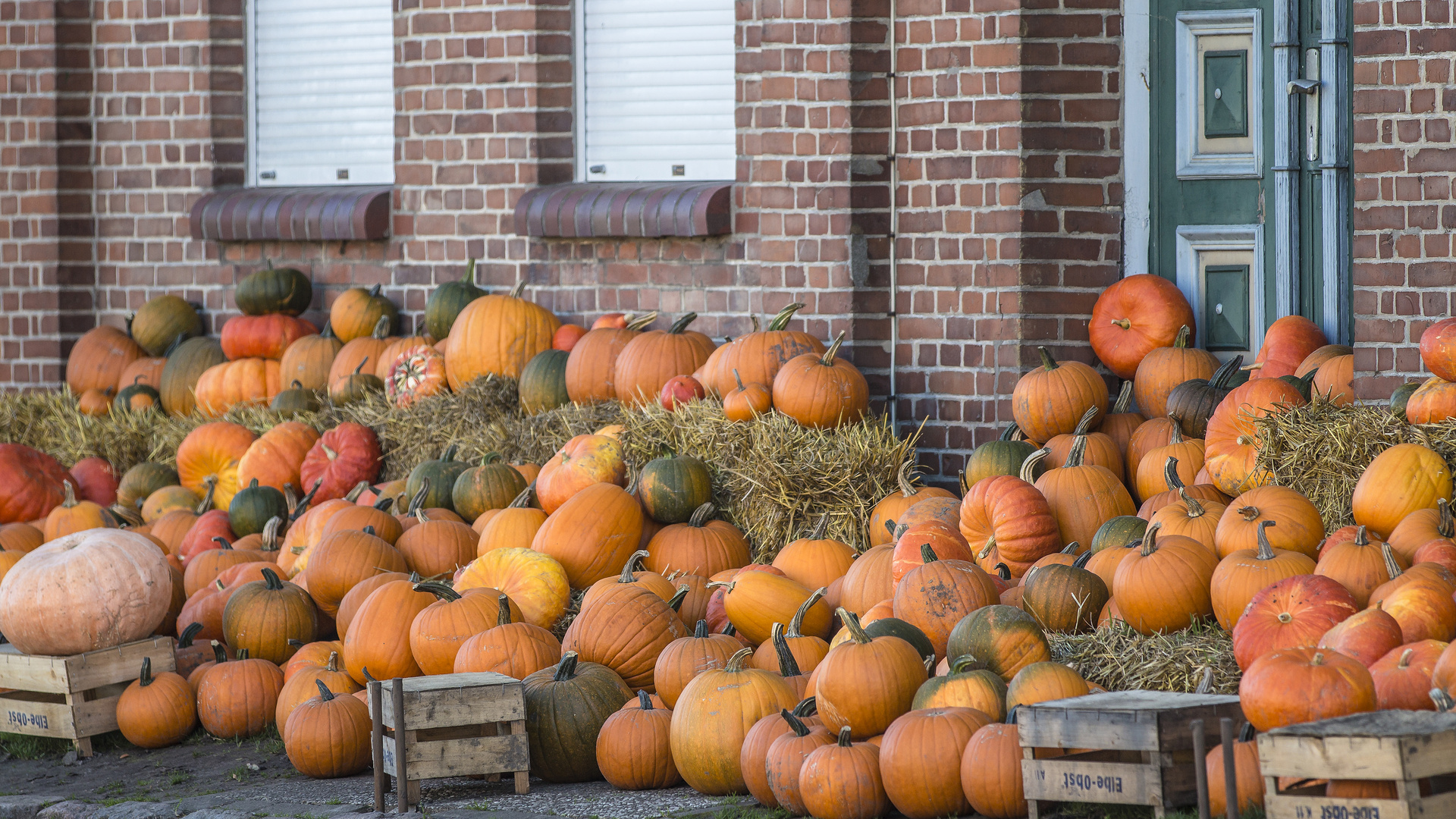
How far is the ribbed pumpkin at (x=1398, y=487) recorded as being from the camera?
4887mm

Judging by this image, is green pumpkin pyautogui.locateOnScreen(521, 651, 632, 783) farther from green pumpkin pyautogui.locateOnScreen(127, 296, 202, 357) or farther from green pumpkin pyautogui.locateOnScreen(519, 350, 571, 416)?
green pumpkin pyautogui.locateOnScreen(127, 296, 202, 357)

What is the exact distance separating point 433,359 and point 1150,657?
4.32 m

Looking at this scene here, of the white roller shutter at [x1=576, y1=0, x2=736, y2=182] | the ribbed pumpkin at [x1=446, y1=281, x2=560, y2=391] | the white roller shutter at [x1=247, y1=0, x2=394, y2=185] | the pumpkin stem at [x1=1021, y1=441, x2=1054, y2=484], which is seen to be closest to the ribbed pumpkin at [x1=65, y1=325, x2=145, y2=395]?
the white roller shutter at [x1=247, y1=0, x2=394, y2=185]

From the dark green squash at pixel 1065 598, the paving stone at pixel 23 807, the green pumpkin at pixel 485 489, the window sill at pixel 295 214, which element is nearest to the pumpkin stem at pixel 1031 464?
the dark green squash at pixel 1065 598

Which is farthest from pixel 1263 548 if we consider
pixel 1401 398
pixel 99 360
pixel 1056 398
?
pixel 99 360

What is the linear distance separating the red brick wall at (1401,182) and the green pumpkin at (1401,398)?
0.13 meters

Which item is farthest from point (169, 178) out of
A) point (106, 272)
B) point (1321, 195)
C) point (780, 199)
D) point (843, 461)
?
point (1321, 195)

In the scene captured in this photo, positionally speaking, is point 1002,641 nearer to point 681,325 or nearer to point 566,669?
point 566,669

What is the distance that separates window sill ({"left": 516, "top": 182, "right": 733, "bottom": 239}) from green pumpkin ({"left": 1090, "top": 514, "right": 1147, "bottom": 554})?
2.71 metres

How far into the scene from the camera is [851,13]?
22.6ft

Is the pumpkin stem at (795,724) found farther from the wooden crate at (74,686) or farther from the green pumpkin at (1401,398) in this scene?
the wooden crate at (74,686)

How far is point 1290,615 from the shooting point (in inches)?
169

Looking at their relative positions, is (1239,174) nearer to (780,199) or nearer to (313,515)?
(780,199)

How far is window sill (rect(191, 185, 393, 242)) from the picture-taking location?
27.4 feet
